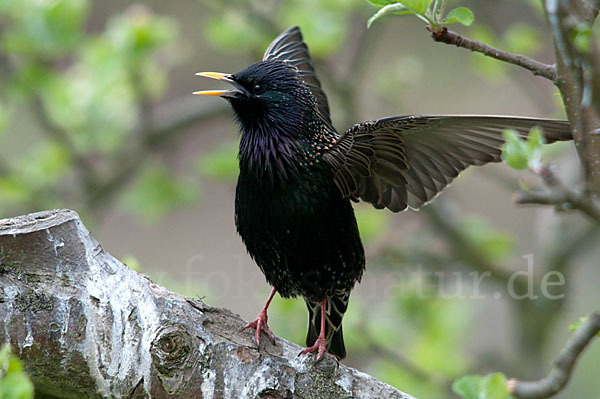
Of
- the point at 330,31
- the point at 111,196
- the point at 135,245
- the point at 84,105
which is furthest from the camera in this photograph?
the point at 135,245

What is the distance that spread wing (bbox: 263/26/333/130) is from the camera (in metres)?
3.88

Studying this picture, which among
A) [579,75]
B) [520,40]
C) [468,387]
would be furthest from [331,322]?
[520,40]

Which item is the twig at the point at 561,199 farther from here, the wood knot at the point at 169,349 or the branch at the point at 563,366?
the wood knot at the point at 169,349

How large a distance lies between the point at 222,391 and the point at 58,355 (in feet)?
1.62

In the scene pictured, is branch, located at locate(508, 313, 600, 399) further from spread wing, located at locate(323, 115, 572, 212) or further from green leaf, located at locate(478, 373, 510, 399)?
spread wing, located at locate(323, 115, 572, 212)

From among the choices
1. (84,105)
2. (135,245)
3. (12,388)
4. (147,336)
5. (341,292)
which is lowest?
(135,245)

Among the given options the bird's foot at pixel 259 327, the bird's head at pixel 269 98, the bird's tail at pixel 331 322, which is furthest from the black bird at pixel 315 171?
the bird's foot at pixel 259 327

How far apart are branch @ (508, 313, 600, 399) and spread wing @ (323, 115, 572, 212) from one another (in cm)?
91

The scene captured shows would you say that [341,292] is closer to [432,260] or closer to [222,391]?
[222,391]

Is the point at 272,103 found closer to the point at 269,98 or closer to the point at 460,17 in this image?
the point at 269,98

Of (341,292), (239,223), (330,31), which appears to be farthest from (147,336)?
(330,31)

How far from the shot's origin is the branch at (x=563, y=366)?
2.04 m

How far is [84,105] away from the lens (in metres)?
5.17

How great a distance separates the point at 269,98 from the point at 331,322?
111cm
